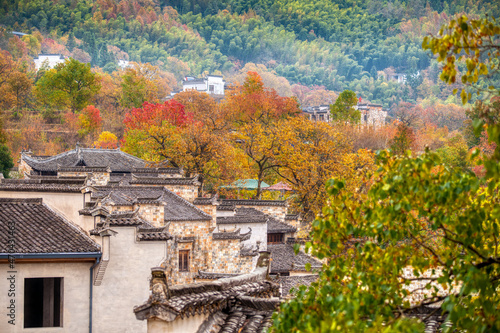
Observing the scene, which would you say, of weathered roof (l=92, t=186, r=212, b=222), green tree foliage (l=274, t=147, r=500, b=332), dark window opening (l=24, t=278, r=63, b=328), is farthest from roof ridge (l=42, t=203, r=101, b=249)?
green tree foliage (l=274, t=147, r=500, b=332)

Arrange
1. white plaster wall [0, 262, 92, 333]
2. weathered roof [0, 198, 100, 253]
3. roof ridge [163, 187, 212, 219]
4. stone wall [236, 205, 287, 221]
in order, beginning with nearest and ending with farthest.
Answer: white plaster wall [0, 262, 92, 333], weathered roof [0, 198, 100, 253], roof ridge [163, 187, 212, 219], stone wall [236, 205, 287, 221]

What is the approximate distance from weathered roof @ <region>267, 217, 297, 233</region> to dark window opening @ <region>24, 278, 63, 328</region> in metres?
21.0

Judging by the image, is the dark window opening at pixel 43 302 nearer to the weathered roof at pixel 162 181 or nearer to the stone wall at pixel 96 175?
the weathered roof at pixel 162 181

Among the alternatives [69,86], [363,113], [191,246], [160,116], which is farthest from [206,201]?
[363,113]

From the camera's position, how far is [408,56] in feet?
571

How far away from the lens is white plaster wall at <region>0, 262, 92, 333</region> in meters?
12.6

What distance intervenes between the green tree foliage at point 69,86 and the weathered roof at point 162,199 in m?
44.2

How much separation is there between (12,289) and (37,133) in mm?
54503

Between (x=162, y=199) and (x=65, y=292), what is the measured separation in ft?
39.7

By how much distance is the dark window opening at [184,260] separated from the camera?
2592 centimetres

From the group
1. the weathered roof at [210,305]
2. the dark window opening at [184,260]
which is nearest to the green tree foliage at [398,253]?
the weathered roof at [210,305]

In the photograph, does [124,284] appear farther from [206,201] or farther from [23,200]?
[206,201]

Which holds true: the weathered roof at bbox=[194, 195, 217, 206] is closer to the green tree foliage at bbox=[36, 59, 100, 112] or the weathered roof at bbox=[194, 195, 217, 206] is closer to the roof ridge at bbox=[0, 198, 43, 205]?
the roof ridge at bbox=[0, 198, 43, 205]

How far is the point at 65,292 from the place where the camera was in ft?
43.1
